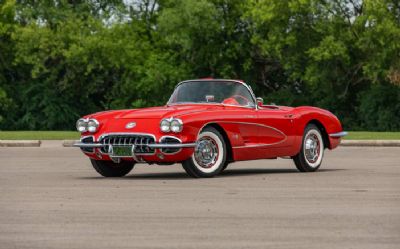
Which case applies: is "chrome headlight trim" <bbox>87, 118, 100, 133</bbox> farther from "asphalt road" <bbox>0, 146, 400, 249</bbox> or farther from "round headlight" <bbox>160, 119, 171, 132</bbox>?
"round headlight" <bbox>160, 119, 171, 132</bbox>

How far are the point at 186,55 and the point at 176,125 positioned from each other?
174ft

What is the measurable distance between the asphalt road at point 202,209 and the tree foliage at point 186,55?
41866 millimetres

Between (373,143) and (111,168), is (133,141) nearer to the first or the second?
(111,168)

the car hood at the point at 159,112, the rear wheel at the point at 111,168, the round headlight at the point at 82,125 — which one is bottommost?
the rear wheel at the point at 111,168

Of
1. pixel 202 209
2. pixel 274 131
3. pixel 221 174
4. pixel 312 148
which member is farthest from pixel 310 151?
pixel 202 209

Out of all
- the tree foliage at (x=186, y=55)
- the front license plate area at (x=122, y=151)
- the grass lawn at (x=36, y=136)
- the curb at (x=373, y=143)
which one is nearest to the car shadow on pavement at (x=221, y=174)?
the front license plate area at (x=122, y=151)

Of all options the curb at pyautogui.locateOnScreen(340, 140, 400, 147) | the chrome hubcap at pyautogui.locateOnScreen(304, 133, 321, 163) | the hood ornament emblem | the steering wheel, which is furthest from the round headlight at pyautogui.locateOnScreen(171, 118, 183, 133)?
the curb at pyautogui.locateOnScreen(340, 140, 400, 147)

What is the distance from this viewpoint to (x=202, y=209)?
37.3 feet

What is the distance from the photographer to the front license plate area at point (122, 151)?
1586 cm

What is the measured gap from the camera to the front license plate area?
15859mm

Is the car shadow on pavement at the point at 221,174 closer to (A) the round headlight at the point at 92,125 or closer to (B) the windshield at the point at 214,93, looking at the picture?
(A) the round headlight at the point at 92,125

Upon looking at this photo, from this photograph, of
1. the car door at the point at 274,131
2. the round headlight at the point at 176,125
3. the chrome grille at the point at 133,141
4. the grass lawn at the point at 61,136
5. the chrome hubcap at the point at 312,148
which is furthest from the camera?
the grass lawn at the point at 61,136

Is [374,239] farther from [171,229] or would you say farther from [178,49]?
[178,49]

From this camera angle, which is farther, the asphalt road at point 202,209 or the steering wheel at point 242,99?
the steering wheel at point 242,99
